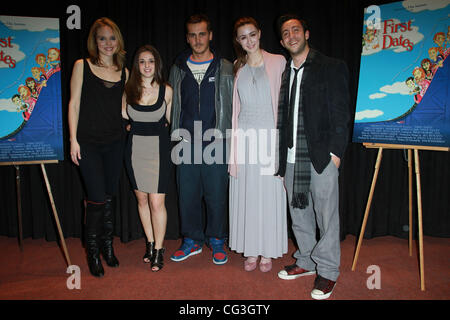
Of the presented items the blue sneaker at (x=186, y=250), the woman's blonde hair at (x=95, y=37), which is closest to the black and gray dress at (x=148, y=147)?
the woman's blonde hair at (x=95, y=37)

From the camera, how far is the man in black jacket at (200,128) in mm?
2422

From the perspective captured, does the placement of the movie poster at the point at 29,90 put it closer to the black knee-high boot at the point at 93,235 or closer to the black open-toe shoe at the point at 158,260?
the black knee-high boot at the point at 93,235

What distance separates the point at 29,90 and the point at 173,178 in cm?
145

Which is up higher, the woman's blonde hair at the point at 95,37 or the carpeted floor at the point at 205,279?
the woman's blonde hair at the point at 95,37

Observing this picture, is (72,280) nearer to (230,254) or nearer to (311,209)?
(230,254)

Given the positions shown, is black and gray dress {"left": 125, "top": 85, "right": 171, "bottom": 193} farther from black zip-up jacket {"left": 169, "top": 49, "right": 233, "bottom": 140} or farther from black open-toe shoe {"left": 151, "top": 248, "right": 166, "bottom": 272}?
black open-toe shoe {"left": 151, "top": 248, "right": 166, "bottom": 272}

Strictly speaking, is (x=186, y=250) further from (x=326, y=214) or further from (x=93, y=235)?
(x=326, y=214)

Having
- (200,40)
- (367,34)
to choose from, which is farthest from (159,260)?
(367,34)

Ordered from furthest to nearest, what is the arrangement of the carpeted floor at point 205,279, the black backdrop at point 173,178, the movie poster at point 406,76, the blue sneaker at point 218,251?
the black backdrop at point 173,178, the blue sneaker at point 218,251, the movie poster at point 406,76, the carpeted floor at point 205,279

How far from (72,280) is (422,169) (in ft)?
11.0

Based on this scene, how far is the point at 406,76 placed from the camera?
2.30m

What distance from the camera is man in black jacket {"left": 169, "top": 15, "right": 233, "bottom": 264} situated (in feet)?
7.95

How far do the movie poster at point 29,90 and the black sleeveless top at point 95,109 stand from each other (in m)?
0.42

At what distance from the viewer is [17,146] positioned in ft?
7.88
